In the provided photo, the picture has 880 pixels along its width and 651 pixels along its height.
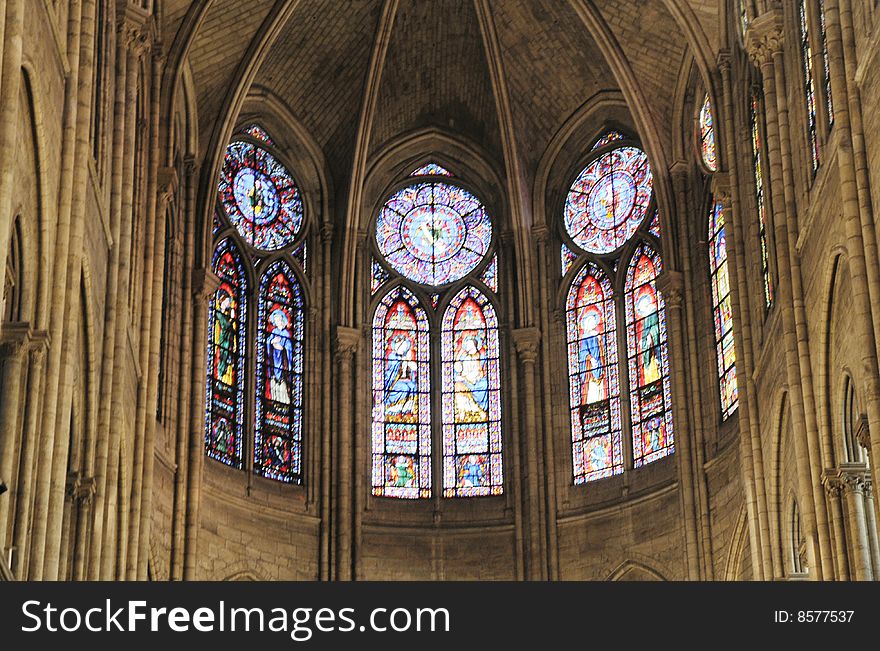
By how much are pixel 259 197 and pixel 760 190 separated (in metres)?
9.13

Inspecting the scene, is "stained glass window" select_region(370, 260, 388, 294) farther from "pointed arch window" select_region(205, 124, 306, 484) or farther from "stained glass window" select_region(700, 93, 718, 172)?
"stained glass window" select_region(700, 93, 718, 172)

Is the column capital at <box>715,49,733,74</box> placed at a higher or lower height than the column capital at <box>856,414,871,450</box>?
higher

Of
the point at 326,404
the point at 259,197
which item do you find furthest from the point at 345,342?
the point at 259,197

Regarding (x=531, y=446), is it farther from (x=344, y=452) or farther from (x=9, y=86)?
(x=9, y=86)

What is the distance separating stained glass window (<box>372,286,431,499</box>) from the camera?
30281 millimetres

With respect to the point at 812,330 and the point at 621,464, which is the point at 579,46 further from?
the point at 812,330

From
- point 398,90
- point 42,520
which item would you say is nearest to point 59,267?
point 42,520

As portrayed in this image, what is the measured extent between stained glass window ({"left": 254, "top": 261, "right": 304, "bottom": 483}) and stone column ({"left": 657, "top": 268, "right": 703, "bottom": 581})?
18.6ft

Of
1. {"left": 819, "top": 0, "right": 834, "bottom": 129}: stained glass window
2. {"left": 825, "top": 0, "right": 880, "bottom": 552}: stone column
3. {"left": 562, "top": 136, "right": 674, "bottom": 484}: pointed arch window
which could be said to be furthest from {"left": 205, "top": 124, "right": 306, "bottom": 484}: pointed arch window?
{"left": 825, "top": 0, "right": 880, "bottom": 552}: stone column

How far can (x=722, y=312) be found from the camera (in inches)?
1085

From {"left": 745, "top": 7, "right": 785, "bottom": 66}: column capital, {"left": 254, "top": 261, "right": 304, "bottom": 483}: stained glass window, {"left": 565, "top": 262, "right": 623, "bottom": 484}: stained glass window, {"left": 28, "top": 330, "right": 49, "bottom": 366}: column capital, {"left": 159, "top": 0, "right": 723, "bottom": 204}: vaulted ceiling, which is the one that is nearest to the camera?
{"left": 28, "top": 330, "right": 49, "bottom": 366}: column capital

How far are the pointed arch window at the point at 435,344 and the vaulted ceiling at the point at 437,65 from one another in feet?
4.04

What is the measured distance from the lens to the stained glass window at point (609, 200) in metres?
30.4
